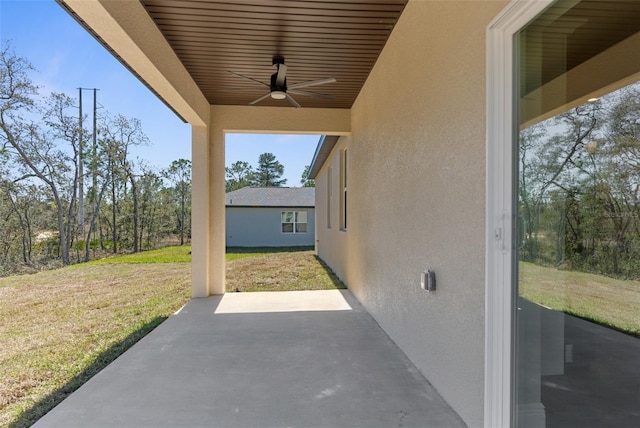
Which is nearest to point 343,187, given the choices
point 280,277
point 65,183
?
point 280,277

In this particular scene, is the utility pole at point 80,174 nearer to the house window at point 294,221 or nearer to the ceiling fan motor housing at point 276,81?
the house window at point 294,221

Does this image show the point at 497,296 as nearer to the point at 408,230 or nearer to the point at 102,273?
the point at 408,230

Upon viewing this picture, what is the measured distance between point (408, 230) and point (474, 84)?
1.52 meters

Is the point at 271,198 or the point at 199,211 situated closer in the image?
the point at 199,211

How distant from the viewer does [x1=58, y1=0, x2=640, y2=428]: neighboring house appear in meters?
1.81

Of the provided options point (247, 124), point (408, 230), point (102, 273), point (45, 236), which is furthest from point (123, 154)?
point (408, 230)

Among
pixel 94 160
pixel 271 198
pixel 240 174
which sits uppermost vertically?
pixel 240 174

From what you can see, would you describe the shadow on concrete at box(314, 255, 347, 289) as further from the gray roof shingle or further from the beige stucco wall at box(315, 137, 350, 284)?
the gray roof shingle

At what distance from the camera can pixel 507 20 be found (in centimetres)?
182

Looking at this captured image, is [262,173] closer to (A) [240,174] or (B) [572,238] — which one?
(A) [240,174]

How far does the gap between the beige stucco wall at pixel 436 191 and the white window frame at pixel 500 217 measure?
77mm

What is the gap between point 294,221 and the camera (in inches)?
759

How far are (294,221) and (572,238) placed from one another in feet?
57.7

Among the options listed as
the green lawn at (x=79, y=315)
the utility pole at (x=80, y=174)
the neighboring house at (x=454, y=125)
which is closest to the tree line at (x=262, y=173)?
the utility pole at (x=80, y=174)
